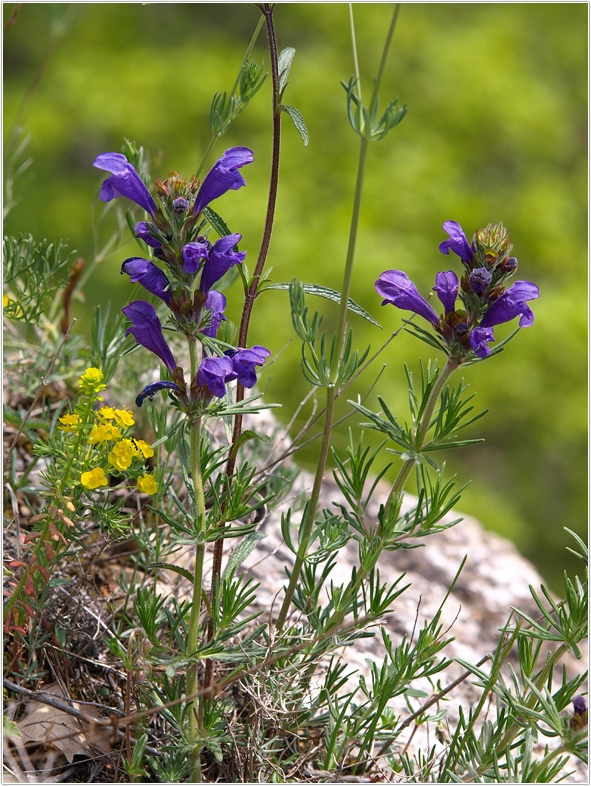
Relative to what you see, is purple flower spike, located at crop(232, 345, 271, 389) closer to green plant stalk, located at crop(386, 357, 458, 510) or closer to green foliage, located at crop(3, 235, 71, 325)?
green plant stalk, located at crop(386, 357, 458, 510)

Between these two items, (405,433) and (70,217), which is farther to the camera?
(70,217)

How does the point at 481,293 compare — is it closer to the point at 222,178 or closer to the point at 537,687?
the point at 222,178

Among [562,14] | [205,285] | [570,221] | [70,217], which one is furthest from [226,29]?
[205,285]

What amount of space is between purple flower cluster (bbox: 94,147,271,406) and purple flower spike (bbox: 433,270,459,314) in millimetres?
380

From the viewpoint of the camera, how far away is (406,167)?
518 cm

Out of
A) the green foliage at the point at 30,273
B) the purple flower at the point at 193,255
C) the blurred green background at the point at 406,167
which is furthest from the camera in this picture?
the blurred green background at the point at 406,167

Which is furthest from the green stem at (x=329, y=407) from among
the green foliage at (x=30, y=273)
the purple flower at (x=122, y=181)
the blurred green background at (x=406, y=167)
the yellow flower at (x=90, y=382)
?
the blurred green background at (x=406, y=167)

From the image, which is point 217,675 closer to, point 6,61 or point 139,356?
point 139,356

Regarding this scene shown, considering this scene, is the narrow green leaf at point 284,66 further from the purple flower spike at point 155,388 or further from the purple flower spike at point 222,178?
the purple flower spike at point 155,388

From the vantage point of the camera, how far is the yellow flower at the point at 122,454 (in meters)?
1.48

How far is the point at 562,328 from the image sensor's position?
513 centimetres

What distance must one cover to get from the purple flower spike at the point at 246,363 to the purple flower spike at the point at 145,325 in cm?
15

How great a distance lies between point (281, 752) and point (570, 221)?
5.10 m

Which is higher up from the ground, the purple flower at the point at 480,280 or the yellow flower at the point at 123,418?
the purple flower at the point at 480,280
